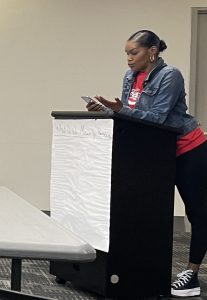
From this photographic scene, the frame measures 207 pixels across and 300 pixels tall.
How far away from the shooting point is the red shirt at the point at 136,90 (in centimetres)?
271

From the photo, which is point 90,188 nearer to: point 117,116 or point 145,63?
point 117,116

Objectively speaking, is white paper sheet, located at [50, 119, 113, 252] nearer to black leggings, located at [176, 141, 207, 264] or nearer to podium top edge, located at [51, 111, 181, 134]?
podium top edge, located at [51, 111, 181, 134]

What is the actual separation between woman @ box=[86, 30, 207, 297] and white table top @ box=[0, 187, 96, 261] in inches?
58.3

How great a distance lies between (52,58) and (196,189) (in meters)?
2.66

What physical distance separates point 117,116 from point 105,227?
1.57ft

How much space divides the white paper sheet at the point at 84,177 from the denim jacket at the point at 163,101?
18cm

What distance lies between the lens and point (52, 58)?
16.5ft

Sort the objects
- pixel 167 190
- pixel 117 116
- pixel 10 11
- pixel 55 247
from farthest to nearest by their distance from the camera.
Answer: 1. pixel 10 11
2. pixel 167 190
3. pixel 117 116
4. pixel 55 247

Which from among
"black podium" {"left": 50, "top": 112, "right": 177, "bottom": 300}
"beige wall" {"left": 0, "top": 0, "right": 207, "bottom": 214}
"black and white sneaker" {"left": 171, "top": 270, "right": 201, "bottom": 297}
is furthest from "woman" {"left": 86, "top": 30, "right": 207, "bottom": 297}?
"beige wall" {"left": 0, "top": 0, "right": 207, "bottom": 214}

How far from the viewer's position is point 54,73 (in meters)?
5.02

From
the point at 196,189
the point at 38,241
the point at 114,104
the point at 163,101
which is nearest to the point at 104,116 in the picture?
the point at 114,104

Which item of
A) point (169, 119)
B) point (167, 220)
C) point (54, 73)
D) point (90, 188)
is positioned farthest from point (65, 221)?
point (54, 73)

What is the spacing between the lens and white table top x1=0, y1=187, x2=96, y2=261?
914 millimetres

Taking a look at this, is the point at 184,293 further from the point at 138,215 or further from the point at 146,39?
the point at 146,39
